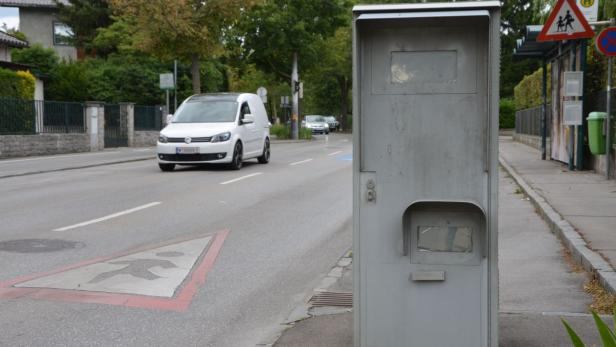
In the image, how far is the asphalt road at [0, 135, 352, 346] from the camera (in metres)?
5.39

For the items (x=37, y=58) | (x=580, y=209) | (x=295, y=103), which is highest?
(x=37, y=58)

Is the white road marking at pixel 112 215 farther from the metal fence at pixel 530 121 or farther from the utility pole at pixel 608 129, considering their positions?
the metal fence at pixel 530 121

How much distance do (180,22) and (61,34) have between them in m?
27.4

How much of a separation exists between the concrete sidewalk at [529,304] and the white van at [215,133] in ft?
32.3

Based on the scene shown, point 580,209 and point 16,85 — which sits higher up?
point 16,85

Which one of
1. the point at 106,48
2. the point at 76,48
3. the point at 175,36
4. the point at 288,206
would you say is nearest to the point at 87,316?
the point at 288,206

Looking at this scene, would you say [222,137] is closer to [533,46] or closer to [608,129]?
[533,46]

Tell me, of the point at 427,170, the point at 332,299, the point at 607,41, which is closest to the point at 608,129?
the point at 607,41

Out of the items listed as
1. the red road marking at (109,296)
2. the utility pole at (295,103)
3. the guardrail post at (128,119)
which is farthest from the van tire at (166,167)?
the utility pole at (295,103)

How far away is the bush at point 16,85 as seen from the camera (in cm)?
2605

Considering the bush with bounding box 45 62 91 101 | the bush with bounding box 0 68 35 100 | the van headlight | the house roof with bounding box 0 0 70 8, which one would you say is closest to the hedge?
the van headlight

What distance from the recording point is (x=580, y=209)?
10266 millimetres

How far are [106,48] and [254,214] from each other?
3962 cm

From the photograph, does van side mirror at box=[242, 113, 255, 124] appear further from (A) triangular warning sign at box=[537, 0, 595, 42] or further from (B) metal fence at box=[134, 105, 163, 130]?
(B) metal fence at box=[134, 105, 163, 130]
